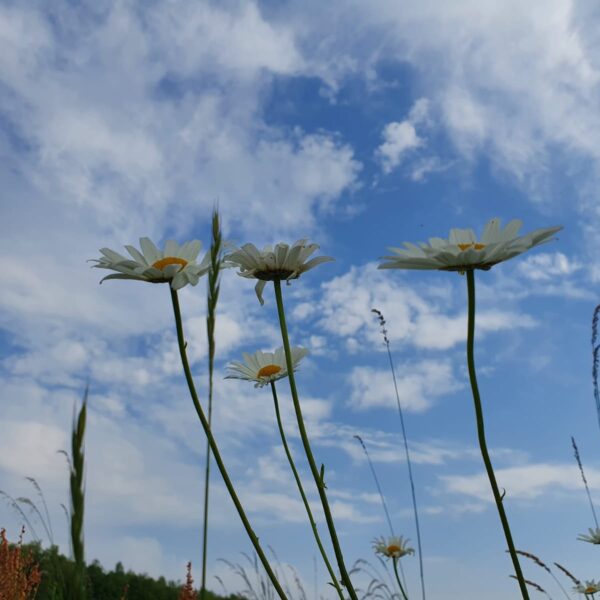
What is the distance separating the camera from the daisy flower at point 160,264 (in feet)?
7.75

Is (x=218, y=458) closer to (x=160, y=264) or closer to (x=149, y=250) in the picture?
(x=160, y=264)

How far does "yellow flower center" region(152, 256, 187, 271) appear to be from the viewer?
2.49 metres

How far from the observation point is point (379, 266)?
2078 millimetres

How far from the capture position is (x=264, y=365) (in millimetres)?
3279

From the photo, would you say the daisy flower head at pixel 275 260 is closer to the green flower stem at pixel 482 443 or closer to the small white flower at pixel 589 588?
→ the green flower stem at pixel 482 443

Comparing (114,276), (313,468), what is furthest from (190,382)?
(114,276)

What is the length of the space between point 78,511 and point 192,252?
65.7 inches

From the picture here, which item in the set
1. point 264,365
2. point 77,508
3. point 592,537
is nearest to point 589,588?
point 592,537

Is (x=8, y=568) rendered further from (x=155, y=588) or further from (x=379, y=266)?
(x=155, y=588)

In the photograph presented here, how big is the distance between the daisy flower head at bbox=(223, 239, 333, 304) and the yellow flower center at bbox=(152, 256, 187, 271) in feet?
0.51

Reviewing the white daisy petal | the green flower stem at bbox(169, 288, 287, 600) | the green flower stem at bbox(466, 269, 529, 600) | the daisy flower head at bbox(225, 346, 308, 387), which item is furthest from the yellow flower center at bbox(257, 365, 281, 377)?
the green flower stem at bbox(466, 269, 529, 600)

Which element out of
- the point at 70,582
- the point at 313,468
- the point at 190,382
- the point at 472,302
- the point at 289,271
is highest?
the point at 289,271

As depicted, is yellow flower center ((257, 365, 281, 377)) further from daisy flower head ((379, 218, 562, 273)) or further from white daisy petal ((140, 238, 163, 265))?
daisy flower head ((379, 218, 562, 273))

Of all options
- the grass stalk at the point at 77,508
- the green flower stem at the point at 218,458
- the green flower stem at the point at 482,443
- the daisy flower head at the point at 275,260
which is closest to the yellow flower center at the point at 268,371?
the daisy flower head at the point at 275,260
